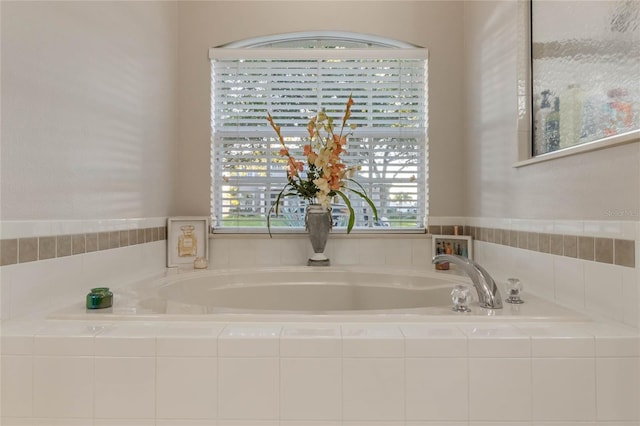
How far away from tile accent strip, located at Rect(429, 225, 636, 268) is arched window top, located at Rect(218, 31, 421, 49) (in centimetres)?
132

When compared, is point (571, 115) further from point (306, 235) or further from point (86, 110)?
point (86, 110)

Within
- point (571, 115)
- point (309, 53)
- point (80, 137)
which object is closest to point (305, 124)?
point (309, 53)

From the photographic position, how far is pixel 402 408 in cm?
89

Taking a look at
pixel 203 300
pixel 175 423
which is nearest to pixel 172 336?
pixel 175 423

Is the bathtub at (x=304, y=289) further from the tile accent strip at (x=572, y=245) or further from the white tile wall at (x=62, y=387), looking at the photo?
the white tile wall at (x=62, y=387)

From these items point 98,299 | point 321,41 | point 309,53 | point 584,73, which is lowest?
point 98,299

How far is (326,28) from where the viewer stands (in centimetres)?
229

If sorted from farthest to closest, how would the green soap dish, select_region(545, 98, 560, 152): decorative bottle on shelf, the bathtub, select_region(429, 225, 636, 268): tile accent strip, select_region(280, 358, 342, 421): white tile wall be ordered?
the bathtub
select_region(545, 98, 560, 152): decorative bottle on shelf
the green soap dish
select_region(429, 225, 636, 268): tile accent strip
select_region(280, 358, 342, 421): white tile wall

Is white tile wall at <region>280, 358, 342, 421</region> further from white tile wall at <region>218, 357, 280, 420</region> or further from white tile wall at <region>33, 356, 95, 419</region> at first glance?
white tile wall at <region>33, 356, 95, 419</region>

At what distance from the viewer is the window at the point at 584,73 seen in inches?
40.6

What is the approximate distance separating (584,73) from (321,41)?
1589mm

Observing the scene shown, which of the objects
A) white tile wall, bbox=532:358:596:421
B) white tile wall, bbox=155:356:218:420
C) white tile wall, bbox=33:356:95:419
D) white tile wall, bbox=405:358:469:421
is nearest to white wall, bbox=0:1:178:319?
white tile wall, bbox=33:356:95:419

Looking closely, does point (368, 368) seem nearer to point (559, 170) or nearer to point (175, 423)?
point (175, 423)

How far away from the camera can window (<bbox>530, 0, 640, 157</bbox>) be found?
40.6 inches
